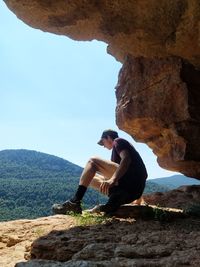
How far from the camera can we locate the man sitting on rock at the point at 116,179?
8.98 meters

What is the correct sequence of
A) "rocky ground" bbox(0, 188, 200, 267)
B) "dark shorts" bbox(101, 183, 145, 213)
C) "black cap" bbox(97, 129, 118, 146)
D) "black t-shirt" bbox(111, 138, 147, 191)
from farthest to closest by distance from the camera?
"black cap" bbox(97, 129, 118, 146) < "black t-shirt" bbox(111, 138, 147, 191) < "dark shorts" bbox(101, 183, 145, 213) < "rocky ground" bbox(0, 188, 200, 267)

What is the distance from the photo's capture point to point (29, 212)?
61.5 m

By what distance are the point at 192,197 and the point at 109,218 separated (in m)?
5.19

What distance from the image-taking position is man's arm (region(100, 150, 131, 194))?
897 centimetres

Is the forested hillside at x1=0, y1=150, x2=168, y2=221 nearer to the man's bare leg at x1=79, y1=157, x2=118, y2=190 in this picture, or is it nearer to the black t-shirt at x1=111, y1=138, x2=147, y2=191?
the man's bare leg at x1=79, y1=157, x2=118, y2=190

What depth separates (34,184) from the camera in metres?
84.8

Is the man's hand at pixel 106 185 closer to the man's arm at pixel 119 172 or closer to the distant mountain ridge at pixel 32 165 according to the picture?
the man's arm at pixel 119 172

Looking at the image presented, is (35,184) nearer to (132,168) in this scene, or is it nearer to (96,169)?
(96,169)

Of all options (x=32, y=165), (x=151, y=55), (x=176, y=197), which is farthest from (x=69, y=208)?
(x=32, y=165)

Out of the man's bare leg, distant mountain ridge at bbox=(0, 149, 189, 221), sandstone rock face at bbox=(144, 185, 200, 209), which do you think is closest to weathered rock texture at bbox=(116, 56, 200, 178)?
sandstone rock face at bbox=(144, 185, 200, 209)

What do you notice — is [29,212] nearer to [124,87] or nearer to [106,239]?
[124,87]

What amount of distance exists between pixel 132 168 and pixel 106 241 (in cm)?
261

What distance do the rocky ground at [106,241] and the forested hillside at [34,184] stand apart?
3096 centimetres

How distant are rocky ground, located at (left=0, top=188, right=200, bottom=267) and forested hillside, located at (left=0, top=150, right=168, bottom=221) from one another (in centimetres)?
3096
